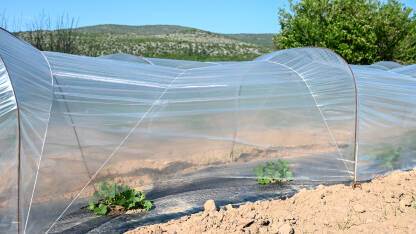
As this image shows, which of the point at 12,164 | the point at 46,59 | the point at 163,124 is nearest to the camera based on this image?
the point at 12,164

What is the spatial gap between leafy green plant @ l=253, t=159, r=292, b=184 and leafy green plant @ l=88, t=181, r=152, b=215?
2.10 meters

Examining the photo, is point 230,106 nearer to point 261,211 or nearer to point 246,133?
point 246,133

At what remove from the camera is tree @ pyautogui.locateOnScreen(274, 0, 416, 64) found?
1819 cm

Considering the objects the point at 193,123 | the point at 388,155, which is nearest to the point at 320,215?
the point at 193,123

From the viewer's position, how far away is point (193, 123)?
6480 mm

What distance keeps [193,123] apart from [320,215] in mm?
2393

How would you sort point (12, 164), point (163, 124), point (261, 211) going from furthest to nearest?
point (163, 124)
point (261, 211)
point (12, 164)

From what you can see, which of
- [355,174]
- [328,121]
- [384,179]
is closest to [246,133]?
[328,121]

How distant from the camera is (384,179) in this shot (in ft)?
22.7

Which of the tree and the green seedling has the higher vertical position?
the tree

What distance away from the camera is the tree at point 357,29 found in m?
18.2

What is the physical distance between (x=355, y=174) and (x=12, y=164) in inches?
204

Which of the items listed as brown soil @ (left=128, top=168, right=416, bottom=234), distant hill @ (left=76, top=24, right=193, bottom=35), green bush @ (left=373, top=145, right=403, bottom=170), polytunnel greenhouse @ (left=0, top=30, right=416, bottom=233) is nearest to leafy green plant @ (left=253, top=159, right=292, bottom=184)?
polytunnel greenhouse @ (left=0, top=30, right=416, bottom=233)

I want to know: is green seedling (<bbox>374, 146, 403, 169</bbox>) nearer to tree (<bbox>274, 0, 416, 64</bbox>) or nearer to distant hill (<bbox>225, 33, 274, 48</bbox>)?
tree (<bbox>274, 0, 416, 64</bbox>)
